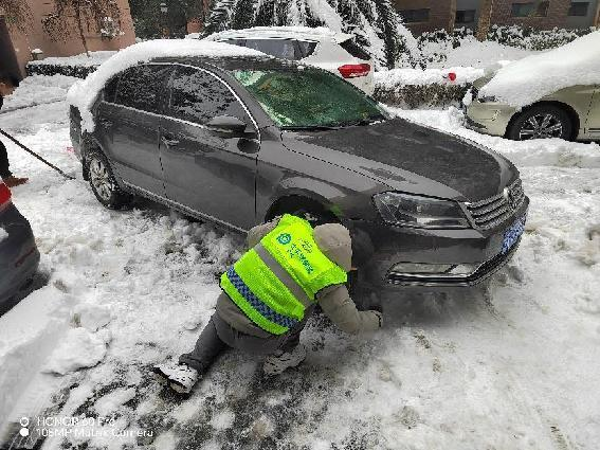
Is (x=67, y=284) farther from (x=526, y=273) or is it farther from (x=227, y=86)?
(x=526, y=273)

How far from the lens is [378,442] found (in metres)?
2.29

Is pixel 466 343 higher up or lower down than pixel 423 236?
lower down

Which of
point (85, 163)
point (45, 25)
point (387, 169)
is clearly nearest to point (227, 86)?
point (387, 169)

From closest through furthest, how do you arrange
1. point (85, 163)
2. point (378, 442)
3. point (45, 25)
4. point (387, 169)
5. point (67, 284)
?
point (378, 442) → point (387, 169) → point (67, 284) → point (85, 163) → point (45, 25)

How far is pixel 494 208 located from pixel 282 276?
1.57 metres

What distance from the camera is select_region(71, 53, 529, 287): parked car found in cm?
278

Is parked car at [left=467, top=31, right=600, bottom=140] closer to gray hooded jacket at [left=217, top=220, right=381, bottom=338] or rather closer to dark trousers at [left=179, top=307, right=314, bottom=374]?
gray hooded jacket at [left=217, top=220, right=381, bottom=338]

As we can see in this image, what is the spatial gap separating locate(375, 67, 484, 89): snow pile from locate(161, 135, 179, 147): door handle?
6.07 meters

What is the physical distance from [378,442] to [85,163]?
4439mm

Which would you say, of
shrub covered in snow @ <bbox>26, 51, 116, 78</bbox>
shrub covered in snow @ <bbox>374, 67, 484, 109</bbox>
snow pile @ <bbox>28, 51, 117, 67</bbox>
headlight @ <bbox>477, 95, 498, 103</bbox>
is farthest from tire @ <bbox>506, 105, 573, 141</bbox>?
shrub covered in snow @ <bbox>26, 51, 116, 78</bbox>

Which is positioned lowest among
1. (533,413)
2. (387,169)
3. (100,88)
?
(533,413)

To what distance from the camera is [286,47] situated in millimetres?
8094

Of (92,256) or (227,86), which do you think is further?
(92,256)

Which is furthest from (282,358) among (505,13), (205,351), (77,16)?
(505,13)
